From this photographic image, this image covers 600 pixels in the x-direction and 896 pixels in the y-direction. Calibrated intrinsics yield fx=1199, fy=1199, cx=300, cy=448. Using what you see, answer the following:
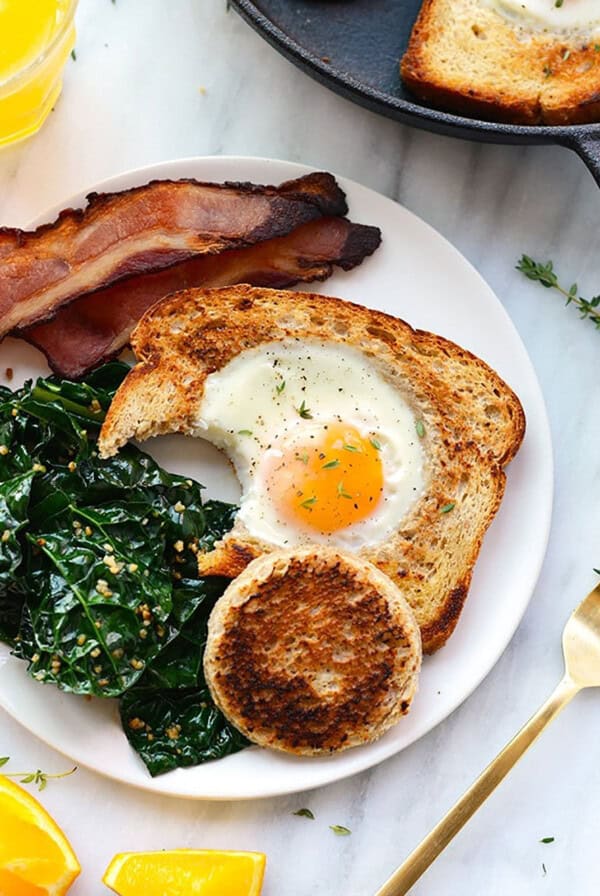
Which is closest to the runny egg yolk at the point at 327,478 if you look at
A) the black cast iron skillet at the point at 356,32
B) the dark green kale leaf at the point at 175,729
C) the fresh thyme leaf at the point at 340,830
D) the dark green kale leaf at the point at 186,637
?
the dark green kale leaf at the point at 186,637

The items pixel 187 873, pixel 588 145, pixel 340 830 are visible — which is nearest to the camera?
pixel 588 145

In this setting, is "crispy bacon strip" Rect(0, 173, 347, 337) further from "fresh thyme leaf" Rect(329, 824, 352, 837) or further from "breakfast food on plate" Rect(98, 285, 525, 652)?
"fresh thyme leaf" Rect(329, 824, 352, 837)

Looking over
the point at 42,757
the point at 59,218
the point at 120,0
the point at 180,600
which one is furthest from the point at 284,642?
the point at 120,0

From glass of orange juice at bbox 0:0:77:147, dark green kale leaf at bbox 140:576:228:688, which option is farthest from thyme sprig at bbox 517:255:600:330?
glass of orange juice at bbox 0:0:77:147

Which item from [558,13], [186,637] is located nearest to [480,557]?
[186,637]

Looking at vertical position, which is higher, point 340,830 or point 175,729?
point 175,729

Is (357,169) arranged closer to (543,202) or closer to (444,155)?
(444,155)

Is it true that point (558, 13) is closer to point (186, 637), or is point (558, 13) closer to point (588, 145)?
point (588, 145)
